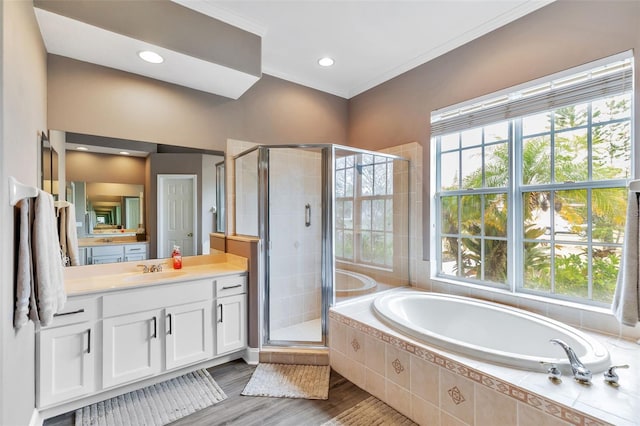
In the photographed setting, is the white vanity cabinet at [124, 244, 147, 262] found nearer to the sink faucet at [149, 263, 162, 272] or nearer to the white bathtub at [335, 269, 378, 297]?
the sink faucet at [149, 263, 162, 272]

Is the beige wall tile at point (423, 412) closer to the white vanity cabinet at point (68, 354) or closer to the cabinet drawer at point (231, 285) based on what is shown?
the cabinet drawer at point (231, 285)

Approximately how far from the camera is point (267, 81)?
308 centimetres

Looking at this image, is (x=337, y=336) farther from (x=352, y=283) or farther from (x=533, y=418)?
(x=533, y=418)

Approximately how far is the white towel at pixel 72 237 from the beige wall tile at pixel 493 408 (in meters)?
2.70

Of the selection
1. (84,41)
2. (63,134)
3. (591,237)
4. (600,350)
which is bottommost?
(600,350)

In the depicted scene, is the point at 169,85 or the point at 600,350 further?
the point at 169,85

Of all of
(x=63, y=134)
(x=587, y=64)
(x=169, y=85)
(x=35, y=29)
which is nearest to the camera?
(x=35, y=29)

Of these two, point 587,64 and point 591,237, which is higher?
point 587,64

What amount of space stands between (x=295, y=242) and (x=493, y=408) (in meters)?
2.10

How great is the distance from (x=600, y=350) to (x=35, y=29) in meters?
3.60

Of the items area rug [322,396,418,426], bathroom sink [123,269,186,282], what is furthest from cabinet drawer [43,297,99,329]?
area rug [322,396,418,426]

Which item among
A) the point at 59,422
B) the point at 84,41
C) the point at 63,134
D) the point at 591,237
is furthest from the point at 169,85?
the point at 591,237

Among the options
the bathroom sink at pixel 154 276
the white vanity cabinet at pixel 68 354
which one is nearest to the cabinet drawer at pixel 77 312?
the white vanity cabinet at pixel 68 354

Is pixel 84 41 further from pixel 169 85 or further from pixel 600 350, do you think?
pixel 600 350
